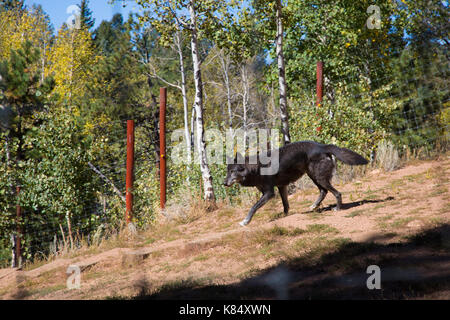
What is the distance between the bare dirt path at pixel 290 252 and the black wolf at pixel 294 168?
42 centimetres

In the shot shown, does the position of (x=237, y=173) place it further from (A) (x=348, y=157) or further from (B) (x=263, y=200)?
(A) (x=348, y=157)

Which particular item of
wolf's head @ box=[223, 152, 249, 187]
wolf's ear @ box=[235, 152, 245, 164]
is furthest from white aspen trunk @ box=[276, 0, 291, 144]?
wolf's head @ box=[223, 152, 249, 187]

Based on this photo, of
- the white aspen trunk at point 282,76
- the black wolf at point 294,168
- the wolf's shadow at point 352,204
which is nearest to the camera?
the black wolf at point 294,168

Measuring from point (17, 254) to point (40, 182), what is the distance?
182cm

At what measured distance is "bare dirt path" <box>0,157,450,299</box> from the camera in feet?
15.1

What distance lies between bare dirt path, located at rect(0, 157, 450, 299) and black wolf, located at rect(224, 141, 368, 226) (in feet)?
1.39

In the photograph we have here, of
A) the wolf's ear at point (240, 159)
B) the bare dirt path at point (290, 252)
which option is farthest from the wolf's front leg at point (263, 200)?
the wolf's ear at point (240, 159)

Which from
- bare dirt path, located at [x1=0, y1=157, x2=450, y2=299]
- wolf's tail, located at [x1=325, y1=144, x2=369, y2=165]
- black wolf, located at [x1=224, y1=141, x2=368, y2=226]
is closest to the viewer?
bare dirt path, located at [x1=0, y1=157, x2=450, y2=299]

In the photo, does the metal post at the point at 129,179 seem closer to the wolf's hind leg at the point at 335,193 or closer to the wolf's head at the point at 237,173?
the wolf's head at the point at 237,173

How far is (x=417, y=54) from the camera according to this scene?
14703 millimetres

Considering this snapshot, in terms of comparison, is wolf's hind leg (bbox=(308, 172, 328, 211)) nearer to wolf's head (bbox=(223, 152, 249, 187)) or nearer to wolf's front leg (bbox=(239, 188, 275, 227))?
wolf's front leg (bbox=(239, 188, 275, 227))

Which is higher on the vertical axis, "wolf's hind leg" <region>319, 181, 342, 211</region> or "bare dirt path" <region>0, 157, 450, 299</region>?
"wolf's hind leg" <region>319, 181, 342, 211</region>

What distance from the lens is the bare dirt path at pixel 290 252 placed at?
15.1 ft
